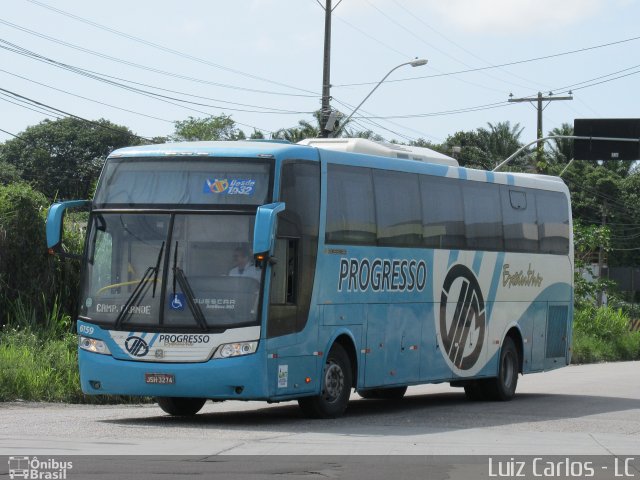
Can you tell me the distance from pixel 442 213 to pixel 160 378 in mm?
6038

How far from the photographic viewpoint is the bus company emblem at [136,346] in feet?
50.7

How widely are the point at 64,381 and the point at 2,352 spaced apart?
3.60 ft

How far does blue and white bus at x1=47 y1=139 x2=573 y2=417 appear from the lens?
1529cm

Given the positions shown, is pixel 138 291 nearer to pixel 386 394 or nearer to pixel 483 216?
pixel 483 216

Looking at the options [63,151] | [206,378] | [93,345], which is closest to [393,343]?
[206,378]

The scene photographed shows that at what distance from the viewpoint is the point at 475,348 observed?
20.9m

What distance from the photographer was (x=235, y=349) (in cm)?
1524

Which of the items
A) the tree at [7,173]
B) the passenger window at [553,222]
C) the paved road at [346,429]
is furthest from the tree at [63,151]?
the paved road at [346,429]

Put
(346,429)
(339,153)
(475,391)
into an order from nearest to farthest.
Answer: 1. (346,429)
2. (339,153)
3. (475,391)

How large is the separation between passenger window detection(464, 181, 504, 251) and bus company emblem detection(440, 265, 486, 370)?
2.06 feet

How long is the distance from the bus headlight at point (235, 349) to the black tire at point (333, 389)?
154cm

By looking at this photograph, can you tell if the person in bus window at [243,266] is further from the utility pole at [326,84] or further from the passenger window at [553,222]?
the utility pole at [326,84]

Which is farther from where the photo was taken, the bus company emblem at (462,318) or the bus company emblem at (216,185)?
the bus company emblem at (462,318)

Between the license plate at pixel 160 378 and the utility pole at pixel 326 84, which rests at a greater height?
the utility pole at pixel 326 84
